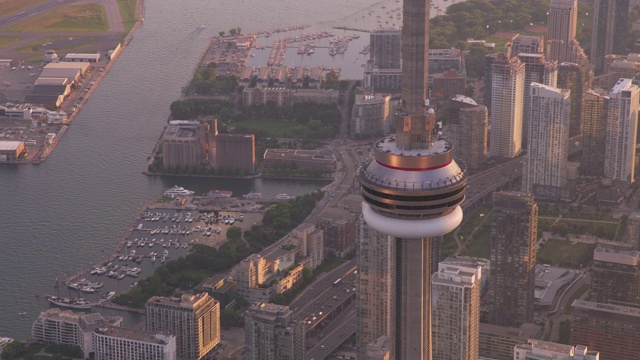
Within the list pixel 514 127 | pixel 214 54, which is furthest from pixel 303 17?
pixel 514 127

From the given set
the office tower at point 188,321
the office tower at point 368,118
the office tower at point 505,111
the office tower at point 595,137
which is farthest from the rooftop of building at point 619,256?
the office tower at point 368,118

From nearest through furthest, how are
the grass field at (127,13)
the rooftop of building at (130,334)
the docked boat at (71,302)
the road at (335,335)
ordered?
the rooftop of building at (130,334) < the road at (335,335) < the docked boat at (71,302) < the grass field at (127,13)

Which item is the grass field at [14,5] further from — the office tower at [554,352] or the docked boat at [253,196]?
the office tower at [554,352]

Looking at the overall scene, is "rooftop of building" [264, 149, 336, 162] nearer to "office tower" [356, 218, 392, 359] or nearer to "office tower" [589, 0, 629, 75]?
"office tower" [589, 0, 629, 75]

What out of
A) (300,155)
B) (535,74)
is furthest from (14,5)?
(535,74)

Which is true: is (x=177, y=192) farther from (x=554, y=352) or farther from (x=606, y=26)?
(x=606, y=26)

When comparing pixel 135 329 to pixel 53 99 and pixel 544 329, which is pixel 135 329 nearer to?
pixel 544 329

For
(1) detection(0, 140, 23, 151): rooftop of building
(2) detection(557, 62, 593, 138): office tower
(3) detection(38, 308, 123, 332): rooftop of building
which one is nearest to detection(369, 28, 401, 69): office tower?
(2) detection(557, 62, 593, 138): office tower
